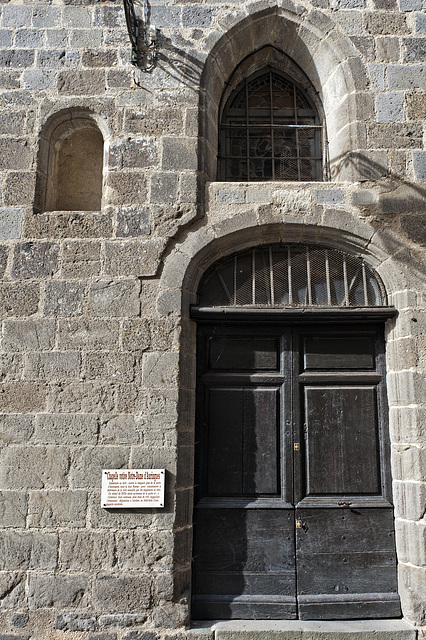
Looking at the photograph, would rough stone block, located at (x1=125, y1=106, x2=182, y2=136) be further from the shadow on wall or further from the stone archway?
the shadow on wall

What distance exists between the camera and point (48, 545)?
3.52m

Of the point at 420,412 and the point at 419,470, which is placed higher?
the point at 420,412

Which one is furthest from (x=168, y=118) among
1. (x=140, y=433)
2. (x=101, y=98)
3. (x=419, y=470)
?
(x=419, y=470)

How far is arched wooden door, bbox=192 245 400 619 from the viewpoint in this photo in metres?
3.67

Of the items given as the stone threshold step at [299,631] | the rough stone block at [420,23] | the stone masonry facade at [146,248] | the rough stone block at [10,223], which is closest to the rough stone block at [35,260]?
the stone masonry facade at [146,248]

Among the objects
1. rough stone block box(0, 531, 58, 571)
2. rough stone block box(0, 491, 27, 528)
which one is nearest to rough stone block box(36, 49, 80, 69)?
→ rough stone block box(0, 491, 27, 528)

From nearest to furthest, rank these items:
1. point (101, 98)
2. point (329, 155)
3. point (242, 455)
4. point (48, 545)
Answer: point (48, 545)
point (242, 455)
point (101, 98)
point (329, 155)

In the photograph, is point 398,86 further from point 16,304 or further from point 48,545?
point 48,545

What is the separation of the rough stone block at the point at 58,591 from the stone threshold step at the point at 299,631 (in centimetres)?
77

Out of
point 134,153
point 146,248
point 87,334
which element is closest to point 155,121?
point 134,153

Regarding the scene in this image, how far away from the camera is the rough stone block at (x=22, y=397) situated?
3699 millimetres

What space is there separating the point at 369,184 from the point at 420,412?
1.74 metres

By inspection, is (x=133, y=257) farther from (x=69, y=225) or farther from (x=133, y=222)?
(x=69, y=225)

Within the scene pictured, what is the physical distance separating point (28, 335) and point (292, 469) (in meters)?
2.16
